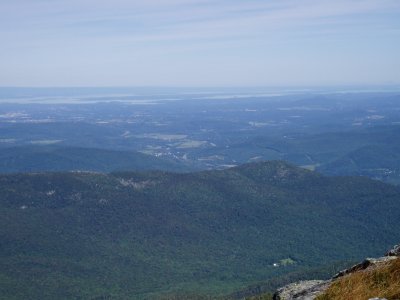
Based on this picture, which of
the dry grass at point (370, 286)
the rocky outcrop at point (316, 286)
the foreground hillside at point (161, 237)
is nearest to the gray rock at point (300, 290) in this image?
the rocky outcrop at point (316, 286)

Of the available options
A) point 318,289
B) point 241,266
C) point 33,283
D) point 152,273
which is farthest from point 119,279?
point 318,289

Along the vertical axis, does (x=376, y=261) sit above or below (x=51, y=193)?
above

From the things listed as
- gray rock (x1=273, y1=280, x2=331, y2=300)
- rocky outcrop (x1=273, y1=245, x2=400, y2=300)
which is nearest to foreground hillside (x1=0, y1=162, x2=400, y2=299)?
gray rock (x1=273, y1=280, x2=331, y2=300)

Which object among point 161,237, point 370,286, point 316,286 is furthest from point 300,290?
point 161,237

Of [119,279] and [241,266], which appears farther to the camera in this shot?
[241,266]

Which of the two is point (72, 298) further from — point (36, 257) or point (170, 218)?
point (170, 218)

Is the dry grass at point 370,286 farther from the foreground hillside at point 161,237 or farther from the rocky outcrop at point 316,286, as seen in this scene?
the foreground hillside at point 161,237

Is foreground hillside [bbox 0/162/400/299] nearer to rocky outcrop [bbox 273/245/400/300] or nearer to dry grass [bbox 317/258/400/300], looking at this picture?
rocky outcrop [bbox 273/245/400/300]
